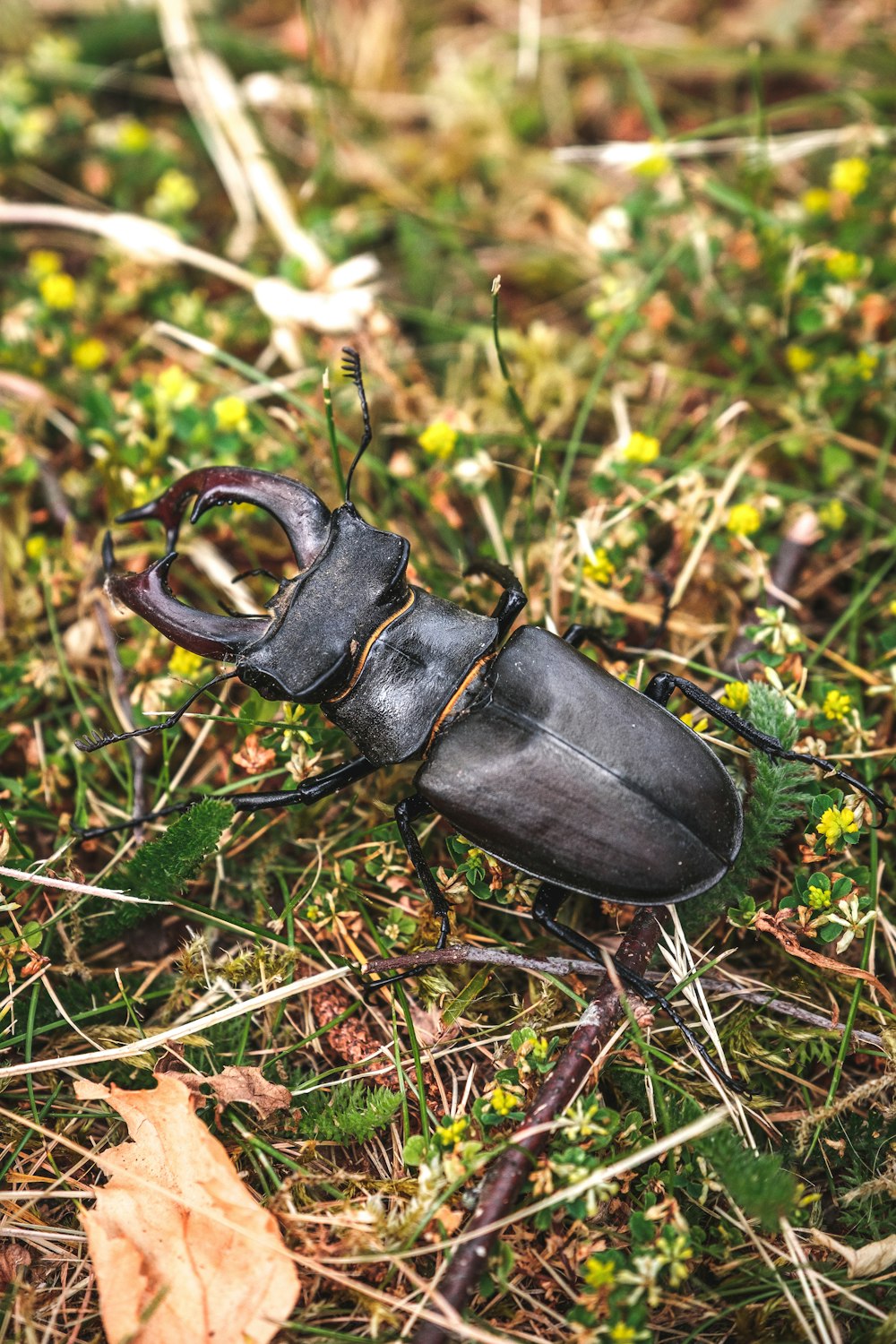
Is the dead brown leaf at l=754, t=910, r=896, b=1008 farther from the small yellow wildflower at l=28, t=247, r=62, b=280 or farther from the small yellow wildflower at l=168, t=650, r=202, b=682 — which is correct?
the small yellow wildflower at l=28, t=247, r=62, b=280

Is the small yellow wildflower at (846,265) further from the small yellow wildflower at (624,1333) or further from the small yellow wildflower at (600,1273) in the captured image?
the small yellow wildflower at (624,1333)

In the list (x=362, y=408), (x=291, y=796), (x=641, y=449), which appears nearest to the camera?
(x=291, y=796)

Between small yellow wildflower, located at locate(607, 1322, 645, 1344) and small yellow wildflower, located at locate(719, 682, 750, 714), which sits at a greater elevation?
small yellow wildflower, located at locate(719, 682, 750, 714)

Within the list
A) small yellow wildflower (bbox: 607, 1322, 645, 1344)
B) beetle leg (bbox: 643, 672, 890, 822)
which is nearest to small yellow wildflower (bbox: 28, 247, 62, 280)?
beetle leg (bbox: 643, 672, 890, 822)

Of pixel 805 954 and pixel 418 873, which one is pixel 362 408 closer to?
pixel 418 873

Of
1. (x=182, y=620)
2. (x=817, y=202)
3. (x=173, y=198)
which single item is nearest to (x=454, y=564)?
(x=182, y=620)

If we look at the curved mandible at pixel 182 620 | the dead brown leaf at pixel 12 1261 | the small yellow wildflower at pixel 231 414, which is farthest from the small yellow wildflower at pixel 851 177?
the dead brown leaf at pixel 12 1261

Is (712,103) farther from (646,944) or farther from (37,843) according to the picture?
(37,843)
